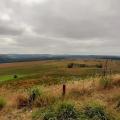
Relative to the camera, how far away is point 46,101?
11.3 m

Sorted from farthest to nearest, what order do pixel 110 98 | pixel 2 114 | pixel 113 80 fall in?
1. pixel 113 80
2. pixel 110 98
3. pixel 2 114

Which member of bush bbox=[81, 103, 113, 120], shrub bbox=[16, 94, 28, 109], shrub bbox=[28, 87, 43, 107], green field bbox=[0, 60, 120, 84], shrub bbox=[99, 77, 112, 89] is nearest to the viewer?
bush bbox=[81, 103, 113, 120]

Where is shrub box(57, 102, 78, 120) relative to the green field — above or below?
above

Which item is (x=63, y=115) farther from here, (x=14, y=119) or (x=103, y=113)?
(x=14, y=119)

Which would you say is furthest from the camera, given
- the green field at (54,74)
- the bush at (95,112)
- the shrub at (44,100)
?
Answer: the green field at (54,74)

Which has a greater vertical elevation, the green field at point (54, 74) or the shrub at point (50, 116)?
the shrub at point (50, 116)

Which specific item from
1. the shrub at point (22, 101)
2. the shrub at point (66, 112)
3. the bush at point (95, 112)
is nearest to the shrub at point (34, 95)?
the shrub at point (22, 101)

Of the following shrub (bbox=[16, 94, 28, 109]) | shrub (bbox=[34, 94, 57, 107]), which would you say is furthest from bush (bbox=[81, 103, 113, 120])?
shrub (bbox=[16, 94, 28, 109])

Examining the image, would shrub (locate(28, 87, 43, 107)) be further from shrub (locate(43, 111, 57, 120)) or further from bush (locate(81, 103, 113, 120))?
bush (locate(81, 103, 113, 120))

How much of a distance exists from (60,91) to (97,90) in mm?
1834

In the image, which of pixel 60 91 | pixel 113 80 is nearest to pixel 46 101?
pixel 60 91

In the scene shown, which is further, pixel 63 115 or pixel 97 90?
pixel 97 90

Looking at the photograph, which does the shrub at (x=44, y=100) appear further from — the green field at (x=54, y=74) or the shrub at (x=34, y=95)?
the green field at (x=54, y=74)

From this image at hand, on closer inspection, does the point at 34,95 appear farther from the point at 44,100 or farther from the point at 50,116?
the point at 50,116
